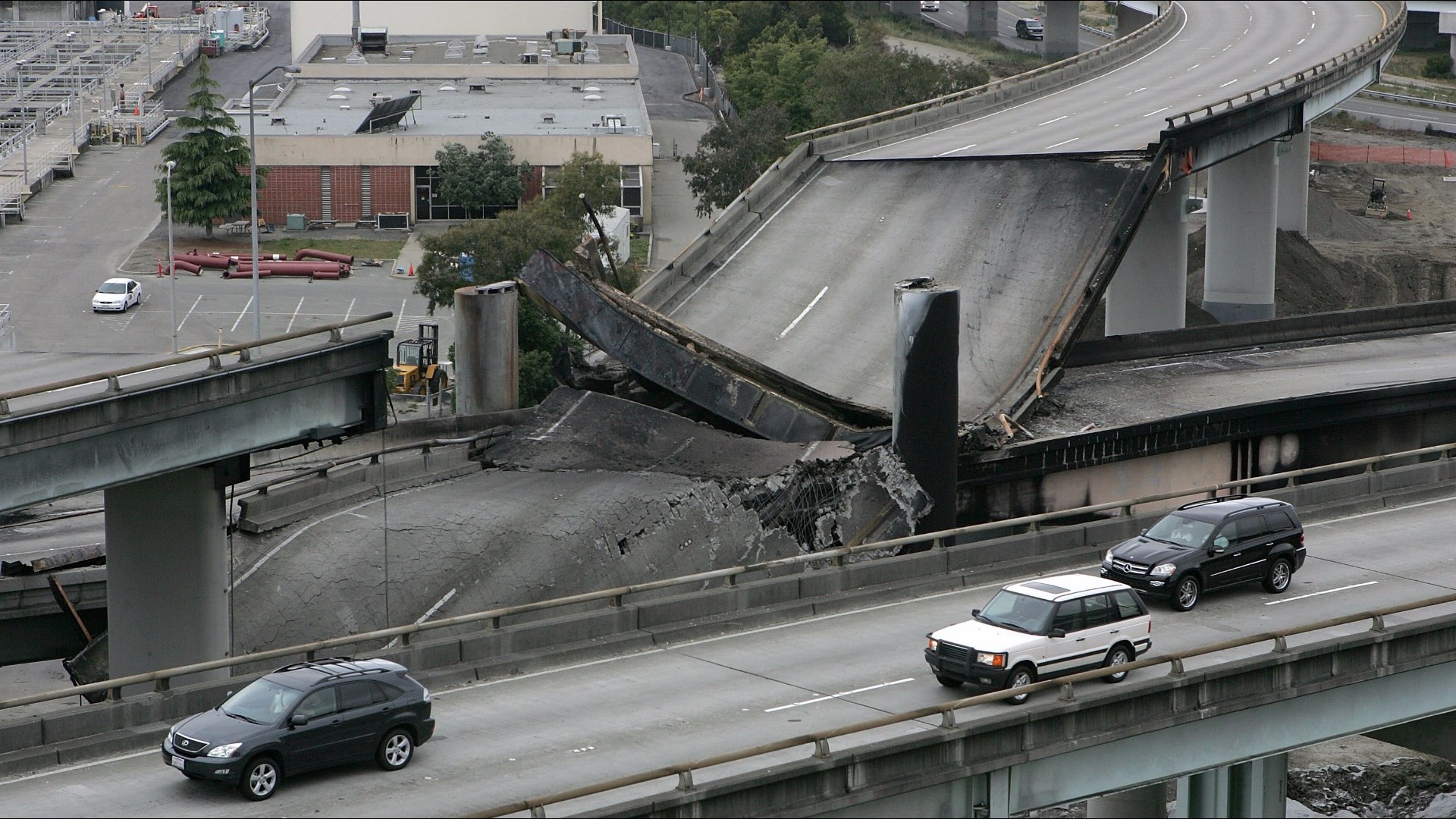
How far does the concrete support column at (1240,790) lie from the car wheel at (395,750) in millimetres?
12099

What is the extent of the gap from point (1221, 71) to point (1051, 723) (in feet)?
195

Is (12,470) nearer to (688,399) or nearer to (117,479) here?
(117,479)

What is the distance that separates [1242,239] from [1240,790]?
2047 inches

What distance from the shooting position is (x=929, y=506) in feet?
110

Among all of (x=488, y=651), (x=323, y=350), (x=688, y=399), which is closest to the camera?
(x=488, y=651)

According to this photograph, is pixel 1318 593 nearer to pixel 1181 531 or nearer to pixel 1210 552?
pixel 1210 552

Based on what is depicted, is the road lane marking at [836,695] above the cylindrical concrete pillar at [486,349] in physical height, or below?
below

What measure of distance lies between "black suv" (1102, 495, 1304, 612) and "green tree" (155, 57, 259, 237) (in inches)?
2553

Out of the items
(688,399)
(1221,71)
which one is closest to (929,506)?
(688,399)

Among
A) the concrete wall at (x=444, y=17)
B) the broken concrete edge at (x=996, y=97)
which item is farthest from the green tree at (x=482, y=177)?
the concrete wall at (x=444, y=17)

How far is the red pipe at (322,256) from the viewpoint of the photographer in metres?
79.4

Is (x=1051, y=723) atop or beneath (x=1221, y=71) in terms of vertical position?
beneath

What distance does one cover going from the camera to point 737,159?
8462cm

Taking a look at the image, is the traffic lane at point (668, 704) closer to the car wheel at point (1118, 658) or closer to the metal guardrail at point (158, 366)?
the car wheel at point (1118, 658)
